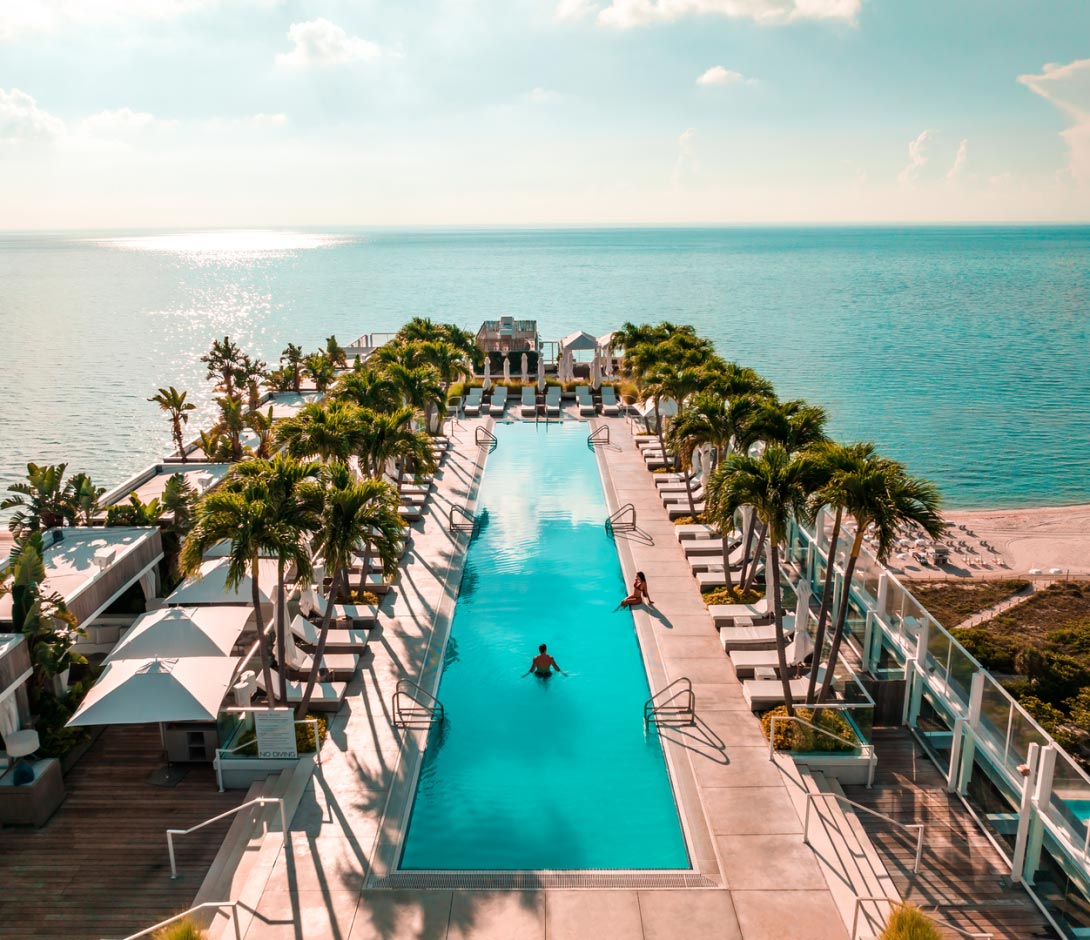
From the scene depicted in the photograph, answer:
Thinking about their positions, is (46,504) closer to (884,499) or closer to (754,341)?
(884,499)

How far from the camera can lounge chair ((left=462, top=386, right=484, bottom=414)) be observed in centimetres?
4083

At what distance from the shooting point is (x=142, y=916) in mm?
11148

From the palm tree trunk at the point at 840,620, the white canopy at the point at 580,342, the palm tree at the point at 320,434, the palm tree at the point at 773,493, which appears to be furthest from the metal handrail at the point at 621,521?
the white canopy at the point at 580,342

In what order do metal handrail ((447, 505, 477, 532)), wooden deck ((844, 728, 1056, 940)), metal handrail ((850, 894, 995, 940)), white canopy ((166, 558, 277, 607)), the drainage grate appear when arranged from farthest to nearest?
metal handrail ((447, 505, 477, 532)) < white canopy ((166, 558, 277, 607)) < the drainage grate < wooden deck ((844, 728, 1056, 940)) < metal handrail ((850, 894, 995, 940))

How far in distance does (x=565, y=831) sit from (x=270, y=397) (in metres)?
36.0

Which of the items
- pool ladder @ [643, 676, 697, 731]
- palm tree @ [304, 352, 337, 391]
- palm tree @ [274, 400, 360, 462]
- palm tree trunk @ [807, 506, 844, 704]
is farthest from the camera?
palm tree @ [304, 352, 337, 391]

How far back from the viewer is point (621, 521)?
25906 mm

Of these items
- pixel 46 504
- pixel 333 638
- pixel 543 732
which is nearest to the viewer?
pixel 543 732

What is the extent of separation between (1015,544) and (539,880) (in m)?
27.0

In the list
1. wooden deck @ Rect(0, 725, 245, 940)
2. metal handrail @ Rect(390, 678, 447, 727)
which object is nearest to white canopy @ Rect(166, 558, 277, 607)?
wooden deck @ Rect(0, 725, 245, 940)

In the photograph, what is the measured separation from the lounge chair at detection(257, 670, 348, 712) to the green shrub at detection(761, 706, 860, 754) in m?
7.41

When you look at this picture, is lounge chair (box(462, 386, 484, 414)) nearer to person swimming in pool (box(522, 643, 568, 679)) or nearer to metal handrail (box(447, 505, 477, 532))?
metal handrail (box(447, 505, 477, 532))

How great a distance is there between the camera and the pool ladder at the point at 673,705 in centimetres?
1540

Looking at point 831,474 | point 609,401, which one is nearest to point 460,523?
point 831,474
